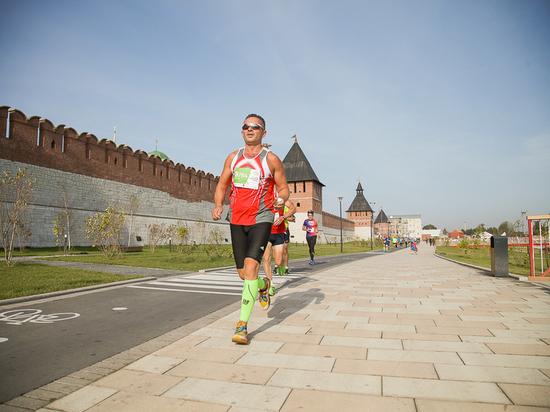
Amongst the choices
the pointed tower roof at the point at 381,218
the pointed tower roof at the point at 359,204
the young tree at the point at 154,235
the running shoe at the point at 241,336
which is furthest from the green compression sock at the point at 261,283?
the pointed tower roof at the point at 381,218

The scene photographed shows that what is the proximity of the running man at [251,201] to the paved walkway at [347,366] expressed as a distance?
2.03 feet

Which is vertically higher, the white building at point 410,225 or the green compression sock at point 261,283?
the white building at point 410,225

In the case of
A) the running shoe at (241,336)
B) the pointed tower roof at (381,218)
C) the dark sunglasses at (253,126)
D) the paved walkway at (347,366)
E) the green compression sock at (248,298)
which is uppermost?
the pointed tower roof at (381,218)

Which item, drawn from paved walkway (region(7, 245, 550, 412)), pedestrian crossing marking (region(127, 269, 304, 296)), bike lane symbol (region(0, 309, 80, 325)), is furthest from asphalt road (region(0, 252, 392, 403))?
paved walkway (region(7, 245, 550, 412))

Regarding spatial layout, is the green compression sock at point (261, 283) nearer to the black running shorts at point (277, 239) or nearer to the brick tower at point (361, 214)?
the black running shorts at point (277, 239)

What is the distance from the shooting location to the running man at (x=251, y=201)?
385 centimetres

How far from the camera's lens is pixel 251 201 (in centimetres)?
402

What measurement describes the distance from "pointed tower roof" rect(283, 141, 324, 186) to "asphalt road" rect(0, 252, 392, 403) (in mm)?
55229

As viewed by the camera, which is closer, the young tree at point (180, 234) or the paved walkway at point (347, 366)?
the paved walkway at point (347, 366)

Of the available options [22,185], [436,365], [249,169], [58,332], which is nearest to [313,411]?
[436,365]

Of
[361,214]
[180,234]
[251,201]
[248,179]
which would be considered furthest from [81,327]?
[361,214]

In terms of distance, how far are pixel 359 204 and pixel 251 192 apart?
345ft

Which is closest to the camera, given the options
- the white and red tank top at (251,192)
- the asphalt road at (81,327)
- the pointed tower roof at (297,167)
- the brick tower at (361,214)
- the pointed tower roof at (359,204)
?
the asphalt road at (81,327)

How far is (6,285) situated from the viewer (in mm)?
7066
